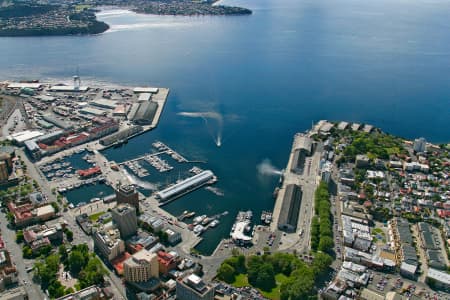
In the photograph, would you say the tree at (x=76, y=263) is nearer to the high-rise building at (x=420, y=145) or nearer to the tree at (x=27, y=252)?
the tree at (x=27, y=252)

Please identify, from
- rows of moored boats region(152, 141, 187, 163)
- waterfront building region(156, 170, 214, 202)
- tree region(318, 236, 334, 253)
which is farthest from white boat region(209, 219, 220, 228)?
rows of moored boats region(152, 141, 187, 163)

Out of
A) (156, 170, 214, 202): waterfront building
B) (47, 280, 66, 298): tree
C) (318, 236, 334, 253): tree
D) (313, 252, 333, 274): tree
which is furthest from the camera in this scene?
(156, 170, 214, 202): waterfront building

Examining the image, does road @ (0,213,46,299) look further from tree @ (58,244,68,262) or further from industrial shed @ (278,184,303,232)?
industrial shed @ (278,184,303,232)

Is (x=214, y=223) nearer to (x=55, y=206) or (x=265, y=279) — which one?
(x=265, y=279)

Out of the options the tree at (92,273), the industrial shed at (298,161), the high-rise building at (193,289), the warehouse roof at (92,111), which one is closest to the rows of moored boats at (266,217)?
the industrial shed at (298,161)

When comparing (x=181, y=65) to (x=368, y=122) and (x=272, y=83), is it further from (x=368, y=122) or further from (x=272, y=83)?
(x=368, y=122)

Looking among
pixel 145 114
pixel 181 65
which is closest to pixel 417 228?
pixel 145 114

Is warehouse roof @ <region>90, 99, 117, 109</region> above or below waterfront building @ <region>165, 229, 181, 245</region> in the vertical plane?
above
